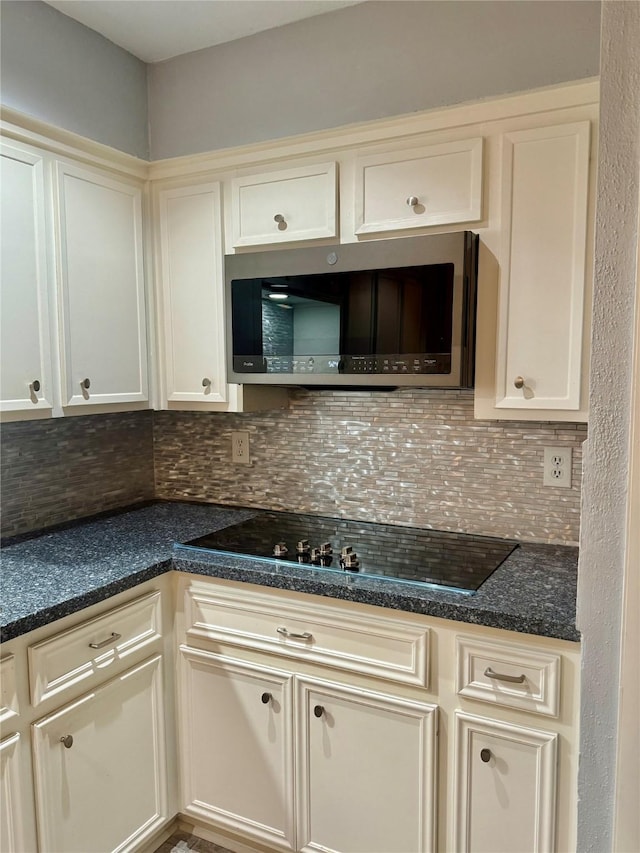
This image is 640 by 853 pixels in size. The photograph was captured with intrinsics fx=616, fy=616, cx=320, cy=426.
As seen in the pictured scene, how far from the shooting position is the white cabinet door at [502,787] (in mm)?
1409

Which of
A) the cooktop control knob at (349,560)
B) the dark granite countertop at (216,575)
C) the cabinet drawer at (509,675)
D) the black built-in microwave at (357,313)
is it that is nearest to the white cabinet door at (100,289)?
the black built-in microwave at (357,313)

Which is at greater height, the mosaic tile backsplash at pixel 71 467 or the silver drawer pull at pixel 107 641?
the mosaic tile backsplash at pixel 71 467

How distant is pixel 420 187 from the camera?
1.74 metres

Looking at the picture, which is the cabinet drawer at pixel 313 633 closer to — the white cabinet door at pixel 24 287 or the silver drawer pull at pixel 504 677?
the silver drawer pull at pixel 504 677

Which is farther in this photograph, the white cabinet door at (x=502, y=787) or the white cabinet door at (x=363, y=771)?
the white cabinet door at (x=363, y=771)

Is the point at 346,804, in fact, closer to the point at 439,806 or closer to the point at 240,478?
the point at 439,806

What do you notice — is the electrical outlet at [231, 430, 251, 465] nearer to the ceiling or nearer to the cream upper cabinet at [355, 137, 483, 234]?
the cream upper cabinet at [355, 137, 483, 234]

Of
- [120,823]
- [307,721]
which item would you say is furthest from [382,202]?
[120,823]

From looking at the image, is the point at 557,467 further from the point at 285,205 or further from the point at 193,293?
the point at 193,293

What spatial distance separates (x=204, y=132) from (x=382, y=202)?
2.75 ft

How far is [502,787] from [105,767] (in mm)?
1007

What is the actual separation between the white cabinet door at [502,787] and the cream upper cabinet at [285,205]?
55.8 inches

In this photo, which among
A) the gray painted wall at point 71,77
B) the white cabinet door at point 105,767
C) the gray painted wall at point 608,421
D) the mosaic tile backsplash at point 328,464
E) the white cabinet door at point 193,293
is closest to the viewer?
the gray painted wall at point 608,421

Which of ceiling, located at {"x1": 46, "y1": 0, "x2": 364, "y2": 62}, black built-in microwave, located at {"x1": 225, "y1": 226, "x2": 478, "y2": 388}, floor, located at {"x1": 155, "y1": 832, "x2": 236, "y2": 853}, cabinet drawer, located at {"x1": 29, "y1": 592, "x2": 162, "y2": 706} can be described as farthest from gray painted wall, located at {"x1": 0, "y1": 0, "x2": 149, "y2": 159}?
floor, located at {"x1": 155, "y1": 832, "x2": 236, "y2": 853}
